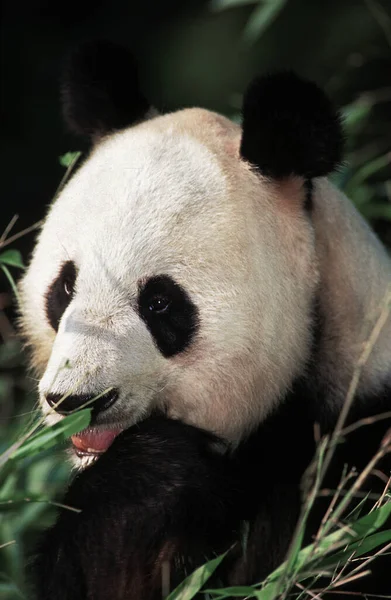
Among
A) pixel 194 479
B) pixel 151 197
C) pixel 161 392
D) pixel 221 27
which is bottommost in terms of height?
pixel 194 479

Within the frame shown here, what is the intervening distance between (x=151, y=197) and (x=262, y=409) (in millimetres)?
578

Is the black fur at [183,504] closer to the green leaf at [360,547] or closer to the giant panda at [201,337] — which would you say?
the giant panda at [201,337]

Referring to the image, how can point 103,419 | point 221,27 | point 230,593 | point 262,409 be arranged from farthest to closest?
point 221,27
point 262,409
point 103,419
point 230,593

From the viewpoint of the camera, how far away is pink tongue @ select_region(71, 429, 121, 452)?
2.58 meters

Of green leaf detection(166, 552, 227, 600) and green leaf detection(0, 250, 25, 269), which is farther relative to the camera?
green leaf detection(0, 250, 25, 269)

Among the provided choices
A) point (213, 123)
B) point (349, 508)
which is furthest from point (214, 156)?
point (349, 508)

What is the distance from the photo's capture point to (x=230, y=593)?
7.30ft

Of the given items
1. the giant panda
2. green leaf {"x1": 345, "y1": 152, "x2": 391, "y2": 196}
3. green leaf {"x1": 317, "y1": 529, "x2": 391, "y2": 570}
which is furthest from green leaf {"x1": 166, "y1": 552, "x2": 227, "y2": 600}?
green leaf {"x1": 345, "y1": 152, "x2": 391, "y2": 196}

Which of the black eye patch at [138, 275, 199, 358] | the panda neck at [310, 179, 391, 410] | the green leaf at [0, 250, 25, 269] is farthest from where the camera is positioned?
the green leaf at [0, 250, 25, 269]

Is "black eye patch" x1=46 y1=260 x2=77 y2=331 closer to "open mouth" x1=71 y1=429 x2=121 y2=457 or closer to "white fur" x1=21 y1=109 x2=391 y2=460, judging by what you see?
"white fur" x1=21 y1=109 x2=391 y2=460

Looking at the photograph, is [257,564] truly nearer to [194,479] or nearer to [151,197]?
[194,479]

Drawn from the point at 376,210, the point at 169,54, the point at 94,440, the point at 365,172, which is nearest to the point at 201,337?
the point at 94,440

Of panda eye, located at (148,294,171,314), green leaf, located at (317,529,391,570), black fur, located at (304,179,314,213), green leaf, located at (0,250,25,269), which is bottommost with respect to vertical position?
green leaf, located at (317,529,391,570)

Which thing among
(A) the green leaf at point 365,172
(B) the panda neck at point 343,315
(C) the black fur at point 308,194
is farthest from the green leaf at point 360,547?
(A) the green leaf at point 365,172
